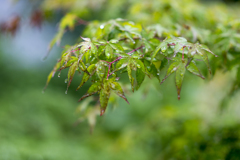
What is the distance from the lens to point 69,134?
118 inches

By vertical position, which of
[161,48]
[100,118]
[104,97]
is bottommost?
[100,118]

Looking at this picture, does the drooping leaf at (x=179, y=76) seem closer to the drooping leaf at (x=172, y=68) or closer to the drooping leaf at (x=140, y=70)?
the drooping leaf at (x=172, y=68)

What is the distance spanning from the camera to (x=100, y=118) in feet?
8.29

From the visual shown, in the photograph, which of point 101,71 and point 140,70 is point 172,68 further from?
point 101,71

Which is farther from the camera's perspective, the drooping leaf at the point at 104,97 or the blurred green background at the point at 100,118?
the blurred green background at the point at 100,118

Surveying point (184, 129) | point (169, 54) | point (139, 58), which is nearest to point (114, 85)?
point (139, 58)

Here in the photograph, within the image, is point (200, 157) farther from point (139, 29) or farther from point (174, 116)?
point (139, 29)

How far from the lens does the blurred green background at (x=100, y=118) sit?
1.49 meters

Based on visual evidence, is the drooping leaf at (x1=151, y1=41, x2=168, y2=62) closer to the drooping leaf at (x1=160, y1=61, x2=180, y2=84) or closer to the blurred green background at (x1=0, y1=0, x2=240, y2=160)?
the drooping leaf at (x1=160, y1=61, x2=180, y2=84)

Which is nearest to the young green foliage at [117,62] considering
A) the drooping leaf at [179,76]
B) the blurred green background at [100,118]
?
the drooping leaf at [179,76]

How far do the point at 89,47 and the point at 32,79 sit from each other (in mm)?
2868

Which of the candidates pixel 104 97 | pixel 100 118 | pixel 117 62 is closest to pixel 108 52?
pixel 117 62

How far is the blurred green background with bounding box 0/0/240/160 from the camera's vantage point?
149cm

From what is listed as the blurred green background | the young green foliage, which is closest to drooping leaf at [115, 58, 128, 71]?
the young green foliage
